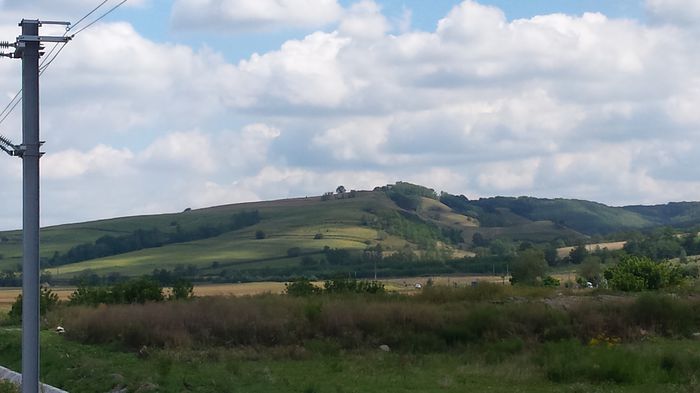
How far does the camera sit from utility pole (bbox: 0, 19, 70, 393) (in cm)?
1766

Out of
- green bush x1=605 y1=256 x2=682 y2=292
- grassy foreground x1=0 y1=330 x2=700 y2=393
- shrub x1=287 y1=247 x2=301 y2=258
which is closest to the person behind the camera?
grassy foreground x1=0 y1=330 x2=700 y2=393

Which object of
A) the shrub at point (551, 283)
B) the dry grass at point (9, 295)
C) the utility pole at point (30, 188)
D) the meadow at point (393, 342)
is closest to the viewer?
the utility pole at point (30, 188)

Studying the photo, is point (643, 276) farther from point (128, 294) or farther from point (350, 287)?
point (128, 294)

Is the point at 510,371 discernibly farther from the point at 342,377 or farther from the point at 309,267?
the point at 309,267

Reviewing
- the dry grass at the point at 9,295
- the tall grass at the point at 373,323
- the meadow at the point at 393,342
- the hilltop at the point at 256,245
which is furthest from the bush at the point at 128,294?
the hilltop at the point at 256,245

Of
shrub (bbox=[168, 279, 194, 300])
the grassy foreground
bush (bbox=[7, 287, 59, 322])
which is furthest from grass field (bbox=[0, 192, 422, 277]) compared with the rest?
the grassy foreground

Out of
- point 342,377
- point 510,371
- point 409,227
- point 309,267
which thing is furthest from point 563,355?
point 409,227

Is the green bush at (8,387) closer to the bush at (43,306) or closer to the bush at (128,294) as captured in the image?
the bush at (128,294)

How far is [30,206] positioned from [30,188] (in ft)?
1.09

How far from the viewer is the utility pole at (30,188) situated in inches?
695

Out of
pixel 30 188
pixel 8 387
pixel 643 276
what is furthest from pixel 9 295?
pixel 30 188

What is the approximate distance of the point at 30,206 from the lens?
17.7 metres

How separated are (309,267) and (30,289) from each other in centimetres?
12487

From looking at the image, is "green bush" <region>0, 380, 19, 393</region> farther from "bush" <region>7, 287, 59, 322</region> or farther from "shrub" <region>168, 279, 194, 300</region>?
"shrub" <region>168, 279, 194, 300</region>
